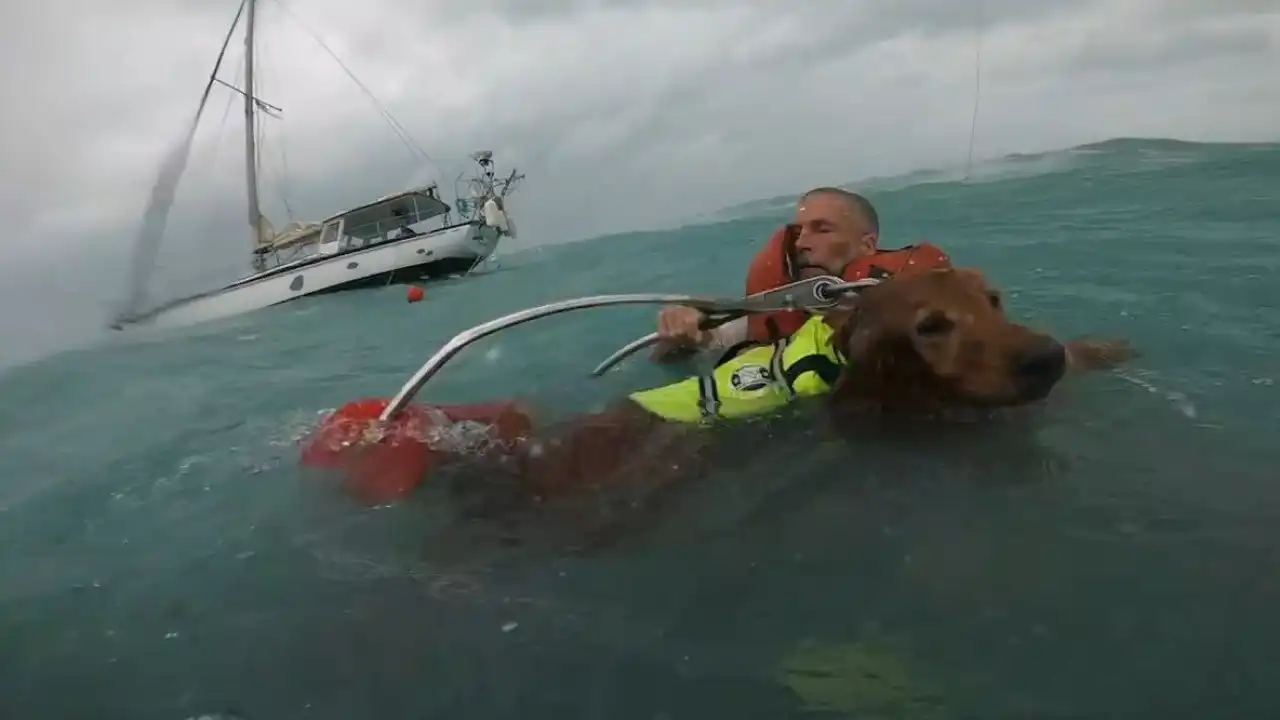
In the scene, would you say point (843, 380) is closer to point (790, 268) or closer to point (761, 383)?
point (761, 383)

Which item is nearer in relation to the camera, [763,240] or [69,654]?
[69,654]

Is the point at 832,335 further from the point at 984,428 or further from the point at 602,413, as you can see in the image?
the point at 602,413

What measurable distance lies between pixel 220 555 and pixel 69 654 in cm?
86

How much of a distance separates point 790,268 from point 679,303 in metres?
1.56

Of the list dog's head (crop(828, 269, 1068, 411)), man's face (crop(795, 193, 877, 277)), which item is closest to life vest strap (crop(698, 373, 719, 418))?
dog's head (crop(828, 269, 1068, 411))

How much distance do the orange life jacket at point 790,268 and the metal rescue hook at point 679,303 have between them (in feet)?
1.13

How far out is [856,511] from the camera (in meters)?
3.47

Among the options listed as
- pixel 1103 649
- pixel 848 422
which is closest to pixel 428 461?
pixel 848 422

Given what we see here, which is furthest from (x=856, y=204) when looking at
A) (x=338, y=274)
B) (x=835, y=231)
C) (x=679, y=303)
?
(x=338, y=274)

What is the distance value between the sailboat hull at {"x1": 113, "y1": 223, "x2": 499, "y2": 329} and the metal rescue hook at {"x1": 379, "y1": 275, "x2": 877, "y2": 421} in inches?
951

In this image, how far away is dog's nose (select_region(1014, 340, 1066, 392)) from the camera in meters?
3.75

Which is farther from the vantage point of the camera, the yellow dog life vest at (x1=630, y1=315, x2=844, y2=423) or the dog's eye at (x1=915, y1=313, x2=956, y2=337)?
the yellow dog life vest at (x1=630, y1=315, x2=844, y2=423)

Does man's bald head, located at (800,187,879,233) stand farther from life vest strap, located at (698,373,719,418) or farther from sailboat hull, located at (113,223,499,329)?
sailboat hull, located at (113,223,499,329)

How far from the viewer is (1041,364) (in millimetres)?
3768
